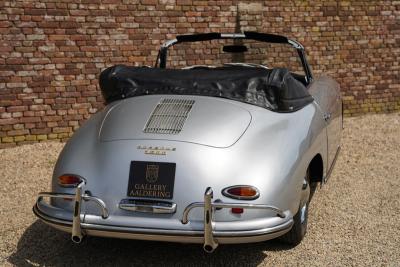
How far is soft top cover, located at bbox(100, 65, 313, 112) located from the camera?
A: 159 inches

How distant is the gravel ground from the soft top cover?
1.06m

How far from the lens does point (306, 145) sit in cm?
396

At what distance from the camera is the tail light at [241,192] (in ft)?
11.0

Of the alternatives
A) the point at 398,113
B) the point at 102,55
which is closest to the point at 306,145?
the point at 102,55

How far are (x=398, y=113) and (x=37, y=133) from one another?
6.13 m

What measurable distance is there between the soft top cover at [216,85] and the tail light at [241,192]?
85cm

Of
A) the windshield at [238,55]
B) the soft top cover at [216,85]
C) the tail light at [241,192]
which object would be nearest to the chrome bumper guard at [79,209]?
the tail light at [241,192]

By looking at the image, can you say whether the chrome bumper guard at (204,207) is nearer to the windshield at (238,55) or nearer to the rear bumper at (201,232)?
the rear bumper at (201,232)

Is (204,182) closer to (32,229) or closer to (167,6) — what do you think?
(32,229)

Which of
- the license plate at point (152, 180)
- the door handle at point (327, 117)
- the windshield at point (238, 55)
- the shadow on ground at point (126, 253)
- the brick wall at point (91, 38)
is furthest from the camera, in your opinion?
the brick wall at point (91, 38)

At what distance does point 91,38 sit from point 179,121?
13.0 feet

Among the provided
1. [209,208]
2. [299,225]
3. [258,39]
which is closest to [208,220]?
[209,208]

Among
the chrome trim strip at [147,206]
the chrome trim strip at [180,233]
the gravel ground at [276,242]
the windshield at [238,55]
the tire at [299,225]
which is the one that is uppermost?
the windshield at [238,55]

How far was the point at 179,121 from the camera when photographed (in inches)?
148
